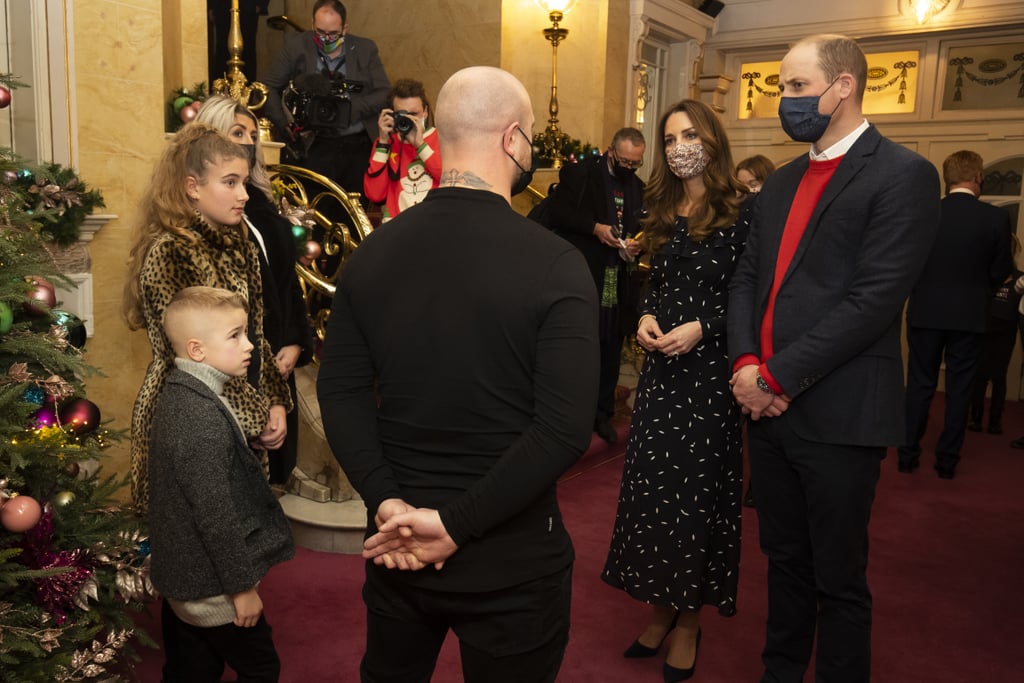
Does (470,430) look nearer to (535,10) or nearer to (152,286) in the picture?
(152,286)

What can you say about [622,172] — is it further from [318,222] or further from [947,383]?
[947,383]

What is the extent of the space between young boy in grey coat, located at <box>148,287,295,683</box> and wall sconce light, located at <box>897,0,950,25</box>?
7178 millimetres

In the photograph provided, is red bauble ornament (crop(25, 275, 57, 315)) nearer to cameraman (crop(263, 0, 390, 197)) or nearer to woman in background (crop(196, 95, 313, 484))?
woman in background (crop(196, 95, 313, 484))

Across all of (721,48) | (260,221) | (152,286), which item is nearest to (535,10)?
(721,48)

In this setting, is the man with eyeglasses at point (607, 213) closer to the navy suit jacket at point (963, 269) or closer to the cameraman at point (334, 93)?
the cameraman at point (334, 93)

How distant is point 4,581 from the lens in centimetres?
207

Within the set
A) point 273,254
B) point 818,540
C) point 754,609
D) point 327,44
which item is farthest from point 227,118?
point 754,609

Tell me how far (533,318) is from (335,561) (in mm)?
2477

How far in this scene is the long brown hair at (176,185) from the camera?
2.38 meters

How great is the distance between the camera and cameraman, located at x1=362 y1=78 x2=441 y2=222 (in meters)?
4.19

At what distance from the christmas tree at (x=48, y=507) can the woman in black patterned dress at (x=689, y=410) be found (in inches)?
58.7

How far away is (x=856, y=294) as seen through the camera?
221 cm

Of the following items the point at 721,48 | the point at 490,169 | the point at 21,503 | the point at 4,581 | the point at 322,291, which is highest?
the point at 721,48

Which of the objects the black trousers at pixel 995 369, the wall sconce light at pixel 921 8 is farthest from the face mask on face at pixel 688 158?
the wall sconce light at pixel 921 8
